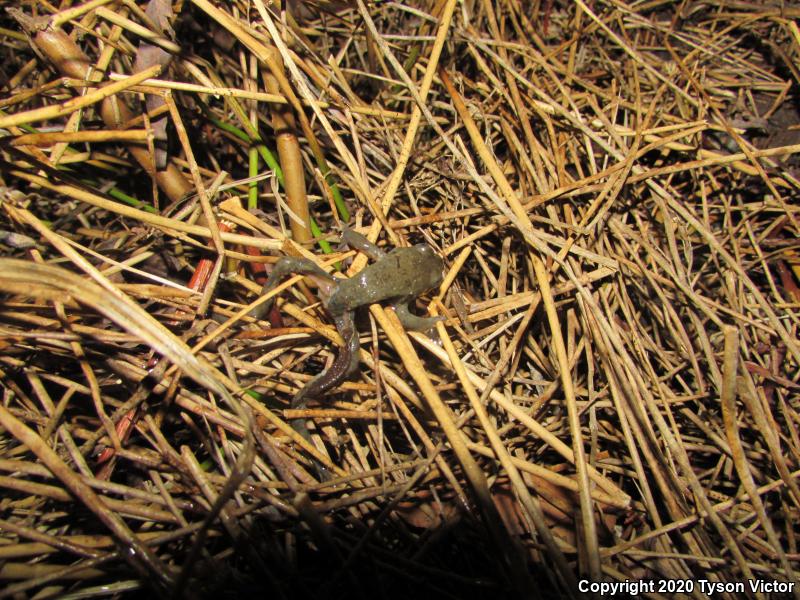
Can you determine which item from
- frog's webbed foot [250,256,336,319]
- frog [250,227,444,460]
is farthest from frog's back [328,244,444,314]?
frog's webbed foot [250,256,336,319]

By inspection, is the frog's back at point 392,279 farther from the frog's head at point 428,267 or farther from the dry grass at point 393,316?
the dry grass at point 393,316

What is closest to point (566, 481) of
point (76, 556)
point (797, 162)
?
point (76, 556)

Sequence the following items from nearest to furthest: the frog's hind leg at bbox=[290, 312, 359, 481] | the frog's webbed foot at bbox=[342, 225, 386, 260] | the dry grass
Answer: the dry grass < the frog's hind leg at bbox=[290, 312, 359, 481] < the frog's webbed foot at bbox=[342, 225, 386, 260]

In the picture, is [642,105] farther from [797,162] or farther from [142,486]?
[142,486]

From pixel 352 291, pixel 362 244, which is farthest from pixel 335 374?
pixel 362 244

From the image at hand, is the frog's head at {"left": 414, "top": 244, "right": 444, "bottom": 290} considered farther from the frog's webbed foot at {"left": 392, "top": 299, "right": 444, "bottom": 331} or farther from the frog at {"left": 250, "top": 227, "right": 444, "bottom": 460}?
the frog's webbed foot at {"left": 392, "top": 299, "right": 444, "bottom": 331}

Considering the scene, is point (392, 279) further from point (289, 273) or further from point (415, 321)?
point (289, 273)

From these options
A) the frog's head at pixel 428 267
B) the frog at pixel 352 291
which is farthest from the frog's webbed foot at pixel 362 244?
the frog's head at pixel 428 267
